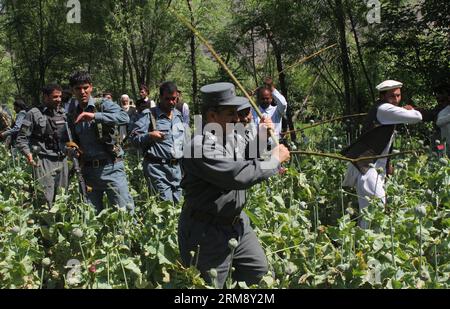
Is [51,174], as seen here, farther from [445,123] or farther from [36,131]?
[445,123]

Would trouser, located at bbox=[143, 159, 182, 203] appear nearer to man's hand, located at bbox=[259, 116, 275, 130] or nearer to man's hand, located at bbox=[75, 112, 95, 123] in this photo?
man's hand, located at bbox=[75, 112, 95, 123]

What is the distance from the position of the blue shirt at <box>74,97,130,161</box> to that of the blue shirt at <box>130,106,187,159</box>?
0.41m

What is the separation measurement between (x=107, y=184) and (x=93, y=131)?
54 centimetres

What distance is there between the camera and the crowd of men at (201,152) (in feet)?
11.6

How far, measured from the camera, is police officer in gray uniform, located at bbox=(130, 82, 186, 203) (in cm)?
627

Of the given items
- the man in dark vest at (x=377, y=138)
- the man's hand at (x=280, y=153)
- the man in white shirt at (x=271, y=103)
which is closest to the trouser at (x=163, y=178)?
the man in dark vest at (x=377, y=138)

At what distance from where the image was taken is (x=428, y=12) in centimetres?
1086

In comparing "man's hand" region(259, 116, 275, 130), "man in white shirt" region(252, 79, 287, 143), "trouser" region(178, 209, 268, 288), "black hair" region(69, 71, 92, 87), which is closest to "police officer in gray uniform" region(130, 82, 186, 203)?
"black hair" region(69, 71, 92, 87)

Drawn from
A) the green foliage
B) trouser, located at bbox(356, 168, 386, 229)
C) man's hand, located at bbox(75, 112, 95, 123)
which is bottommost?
the green foliage

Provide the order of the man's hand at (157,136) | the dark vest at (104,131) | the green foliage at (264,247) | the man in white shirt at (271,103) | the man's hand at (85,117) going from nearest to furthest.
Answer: the green foliage at (264,247) < the man's hand at (85,117) < the dark vest at (104,131) < the man's hand at (157,136) < the man in white shirt at (271,103)

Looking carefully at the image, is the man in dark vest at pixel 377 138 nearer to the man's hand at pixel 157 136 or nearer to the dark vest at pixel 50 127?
the man's hand at pixel 157 136

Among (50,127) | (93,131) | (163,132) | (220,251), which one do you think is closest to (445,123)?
(163,132)
